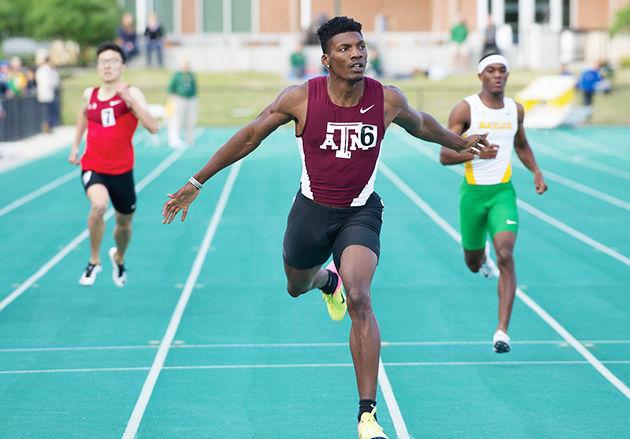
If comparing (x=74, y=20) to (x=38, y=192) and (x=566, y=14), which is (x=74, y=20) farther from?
(x=38, y=192)

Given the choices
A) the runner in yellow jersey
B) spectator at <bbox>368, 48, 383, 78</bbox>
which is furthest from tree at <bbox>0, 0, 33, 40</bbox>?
the runner in yellow jersey

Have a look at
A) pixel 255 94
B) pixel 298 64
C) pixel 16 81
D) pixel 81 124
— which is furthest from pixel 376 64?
pixel 81 124

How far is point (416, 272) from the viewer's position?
12.5 metres

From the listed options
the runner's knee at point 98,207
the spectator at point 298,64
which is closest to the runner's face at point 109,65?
the runner's knee at point 98,207

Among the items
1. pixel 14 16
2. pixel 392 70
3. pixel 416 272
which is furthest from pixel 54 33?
pixel 416 272

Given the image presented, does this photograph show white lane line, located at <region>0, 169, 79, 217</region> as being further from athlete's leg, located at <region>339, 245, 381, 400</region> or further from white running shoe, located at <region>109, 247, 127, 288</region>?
athlete's leg, located at <region>339, 245, 381, 400</region>

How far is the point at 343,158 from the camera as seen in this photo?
682 centimetres

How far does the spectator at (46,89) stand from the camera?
1291 inches

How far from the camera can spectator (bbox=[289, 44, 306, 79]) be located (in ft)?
136

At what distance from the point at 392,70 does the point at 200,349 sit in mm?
37591

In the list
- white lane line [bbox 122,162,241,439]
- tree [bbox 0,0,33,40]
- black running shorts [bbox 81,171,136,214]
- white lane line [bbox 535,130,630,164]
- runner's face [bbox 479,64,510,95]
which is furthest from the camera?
tree [bbox 0,0,33,40]

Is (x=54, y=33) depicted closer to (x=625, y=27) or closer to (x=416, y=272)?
(x=625, y=27)

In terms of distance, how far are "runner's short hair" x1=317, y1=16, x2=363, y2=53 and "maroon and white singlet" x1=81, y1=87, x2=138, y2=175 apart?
14.7 ft

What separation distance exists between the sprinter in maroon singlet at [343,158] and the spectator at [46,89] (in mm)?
26746
